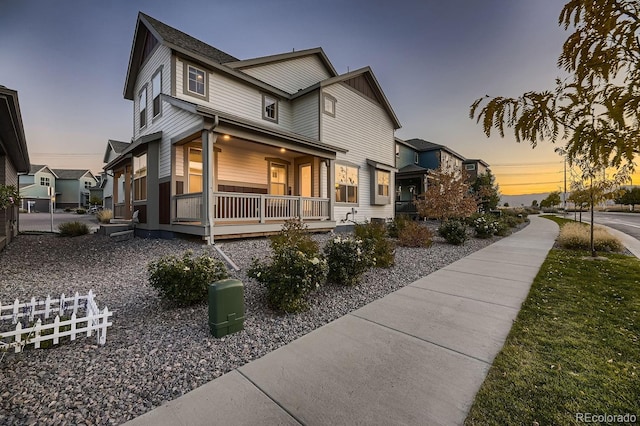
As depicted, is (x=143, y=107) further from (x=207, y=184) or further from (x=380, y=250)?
(x=380, y=250)

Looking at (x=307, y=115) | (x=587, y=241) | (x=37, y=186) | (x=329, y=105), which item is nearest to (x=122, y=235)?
(x=307, y=115)

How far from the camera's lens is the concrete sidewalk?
2.12 m

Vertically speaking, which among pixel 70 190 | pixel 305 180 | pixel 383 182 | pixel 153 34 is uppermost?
pixel 153 34

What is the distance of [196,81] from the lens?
1037 centimetres

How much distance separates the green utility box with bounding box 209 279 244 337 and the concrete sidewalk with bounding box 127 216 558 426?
719mm

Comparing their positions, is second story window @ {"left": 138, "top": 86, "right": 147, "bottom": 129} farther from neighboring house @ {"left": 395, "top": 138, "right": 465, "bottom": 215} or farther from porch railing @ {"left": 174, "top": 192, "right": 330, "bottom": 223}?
neighboring house @ {"left": 395, "top": 138, "right": 465, "bottom": 215}

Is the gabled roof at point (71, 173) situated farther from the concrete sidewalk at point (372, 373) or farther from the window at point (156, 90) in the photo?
the concrete sidewalk at point (372, 373)

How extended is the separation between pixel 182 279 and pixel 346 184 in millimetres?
10572

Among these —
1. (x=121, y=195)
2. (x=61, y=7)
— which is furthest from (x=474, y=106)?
(x=121, y=195)

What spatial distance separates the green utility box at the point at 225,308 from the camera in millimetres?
3328

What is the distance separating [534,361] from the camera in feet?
9.18

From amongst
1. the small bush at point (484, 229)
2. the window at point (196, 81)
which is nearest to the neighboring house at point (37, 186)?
the window at point (196, 81)

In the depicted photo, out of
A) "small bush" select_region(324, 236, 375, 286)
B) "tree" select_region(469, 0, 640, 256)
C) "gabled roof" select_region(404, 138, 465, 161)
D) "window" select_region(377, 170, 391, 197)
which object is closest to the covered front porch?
"small bush" select_region(324, 236, 375, 286)

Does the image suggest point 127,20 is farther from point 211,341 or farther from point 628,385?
point 628,385
